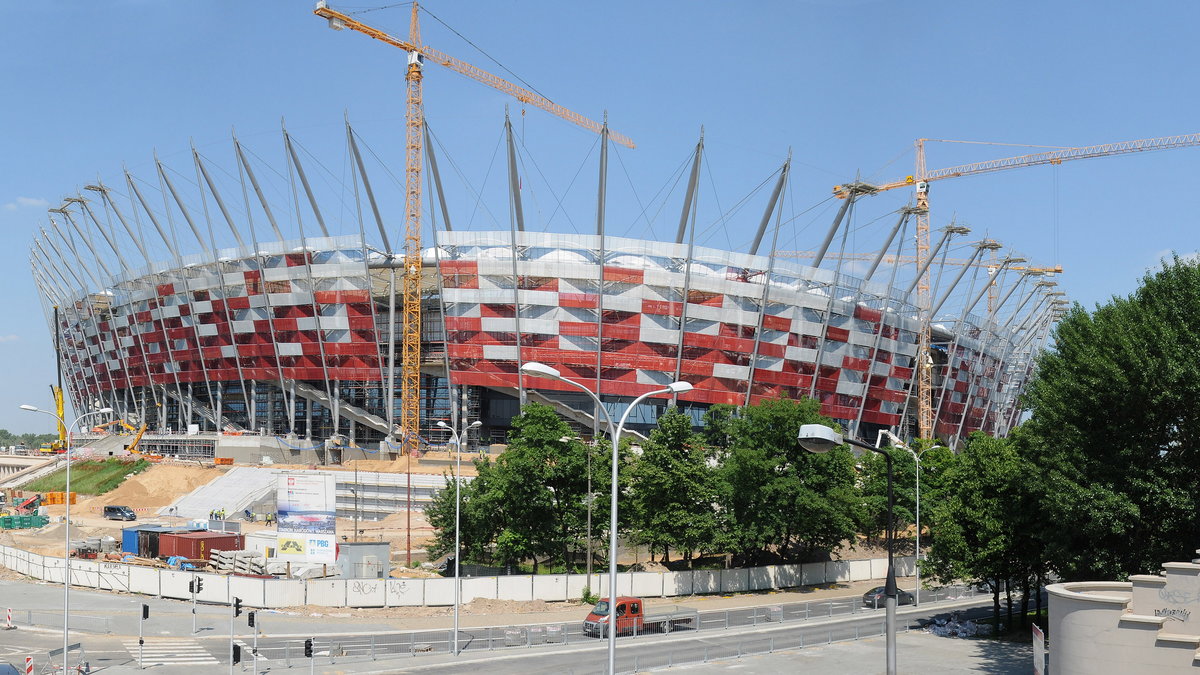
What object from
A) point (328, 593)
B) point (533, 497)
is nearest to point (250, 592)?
point (328, 593)

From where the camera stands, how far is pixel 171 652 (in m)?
39.4

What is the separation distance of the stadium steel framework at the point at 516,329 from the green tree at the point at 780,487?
129ft

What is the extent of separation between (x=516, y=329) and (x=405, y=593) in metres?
55.8

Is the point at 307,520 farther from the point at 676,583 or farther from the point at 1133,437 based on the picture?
the point at 1133,437

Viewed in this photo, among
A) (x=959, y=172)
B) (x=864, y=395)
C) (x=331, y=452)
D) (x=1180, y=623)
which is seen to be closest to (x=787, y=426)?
(x=1180, y=623)

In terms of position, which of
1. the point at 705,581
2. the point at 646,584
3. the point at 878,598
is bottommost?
the point at 878,598

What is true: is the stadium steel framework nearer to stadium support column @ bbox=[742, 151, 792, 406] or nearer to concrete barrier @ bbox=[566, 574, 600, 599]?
stadium support column @ bbox=[742, 151, 792, 406]

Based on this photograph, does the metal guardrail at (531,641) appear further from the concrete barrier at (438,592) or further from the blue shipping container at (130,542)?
the blue shipping container at (130,542)

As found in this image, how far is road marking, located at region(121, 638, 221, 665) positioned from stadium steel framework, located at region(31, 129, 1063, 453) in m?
65.2

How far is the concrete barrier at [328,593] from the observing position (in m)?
51.1

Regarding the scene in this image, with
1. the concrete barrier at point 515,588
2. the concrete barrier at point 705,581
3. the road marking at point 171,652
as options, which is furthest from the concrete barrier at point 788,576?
the road marking at point 171,652

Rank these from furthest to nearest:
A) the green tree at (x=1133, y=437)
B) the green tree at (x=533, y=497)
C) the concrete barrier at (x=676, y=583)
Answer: the concrete barrier at (x=676, y=583)
the green tree at (x=533, y=497)
the green tree at (x=1133, y=437)

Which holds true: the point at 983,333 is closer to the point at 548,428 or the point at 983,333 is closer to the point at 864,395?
the point at 864,395

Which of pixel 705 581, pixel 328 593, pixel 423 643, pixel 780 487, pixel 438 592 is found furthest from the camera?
pixel 780 487
